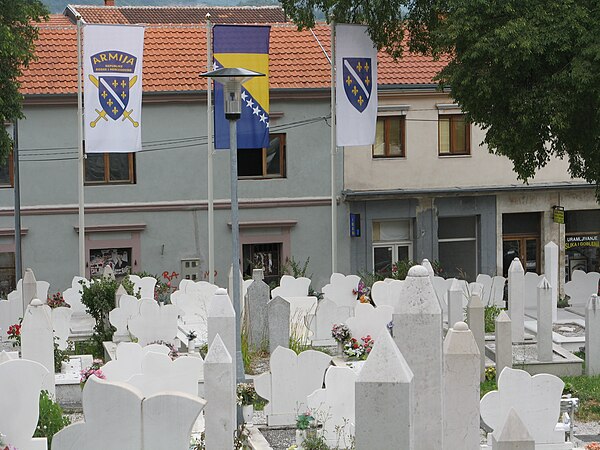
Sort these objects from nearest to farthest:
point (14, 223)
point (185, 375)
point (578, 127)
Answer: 1. point (185, 375)
2. point (578, 127)
3. point (14, 223)

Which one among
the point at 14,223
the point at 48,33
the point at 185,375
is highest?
the point at 48,33

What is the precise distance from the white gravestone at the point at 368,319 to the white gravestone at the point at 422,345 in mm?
10570

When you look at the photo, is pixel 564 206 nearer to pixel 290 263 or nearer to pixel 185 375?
pixel 290 263

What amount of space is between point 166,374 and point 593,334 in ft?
26.2

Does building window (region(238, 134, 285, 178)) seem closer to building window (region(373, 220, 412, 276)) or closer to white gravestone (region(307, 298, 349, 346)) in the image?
building window (region(373, 220, 412, 276))

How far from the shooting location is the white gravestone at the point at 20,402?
1270 cm

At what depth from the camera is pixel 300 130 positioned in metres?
32.0

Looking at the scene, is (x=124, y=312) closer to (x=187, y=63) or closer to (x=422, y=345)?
(x=187, y=63)

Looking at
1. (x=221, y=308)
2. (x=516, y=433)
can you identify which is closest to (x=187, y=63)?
(x=221, y=308)

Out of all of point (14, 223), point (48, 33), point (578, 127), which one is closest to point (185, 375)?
point (578, 127)

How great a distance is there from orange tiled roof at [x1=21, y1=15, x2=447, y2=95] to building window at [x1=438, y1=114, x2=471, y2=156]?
1.22 meters

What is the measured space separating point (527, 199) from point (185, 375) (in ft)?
62.4

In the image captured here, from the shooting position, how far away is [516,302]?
74.6ft

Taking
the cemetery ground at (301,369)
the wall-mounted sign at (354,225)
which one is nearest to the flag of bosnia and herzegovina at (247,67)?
the cemetery ground at (301,369)
